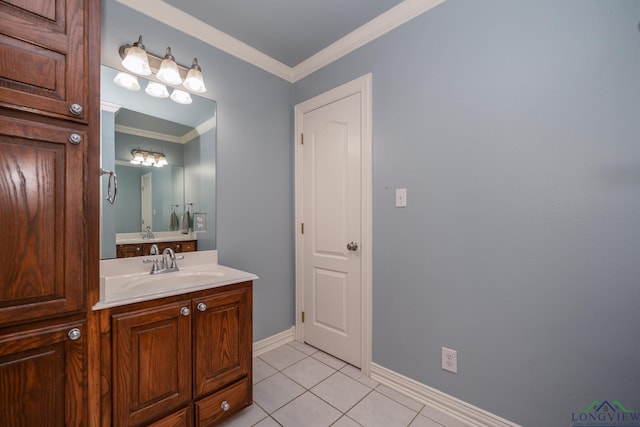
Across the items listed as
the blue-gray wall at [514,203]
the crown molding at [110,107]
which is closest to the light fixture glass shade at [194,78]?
the crown molding at [110,107]

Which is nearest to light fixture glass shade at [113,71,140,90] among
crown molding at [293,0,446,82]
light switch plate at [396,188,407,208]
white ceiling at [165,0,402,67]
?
white ceiling at [165,0,402,67]

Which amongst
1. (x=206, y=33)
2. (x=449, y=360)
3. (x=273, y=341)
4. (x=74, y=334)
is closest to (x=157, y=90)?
(x=206, y=33)

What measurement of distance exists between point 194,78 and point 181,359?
1736mm

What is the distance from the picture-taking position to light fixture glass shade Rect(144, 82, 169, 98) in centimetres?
173

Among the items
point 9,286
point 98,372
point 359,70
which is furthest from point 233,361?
point 359,70

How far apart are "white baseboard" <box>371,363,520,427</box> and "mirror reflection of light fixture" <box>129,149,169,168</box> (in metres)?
2.10

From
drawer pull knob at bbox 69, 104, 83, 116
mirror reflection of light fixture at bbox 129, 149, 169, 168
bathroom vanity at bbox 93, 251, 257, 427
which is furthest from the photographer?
mirror reflection of light fixture at bbox 129, 149, 169, 168

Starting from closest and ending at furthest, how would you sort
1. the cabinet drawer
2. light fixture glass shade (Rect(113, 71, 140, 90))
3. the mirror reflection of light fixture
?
the cabinet drawer < light fixture glass shade (Rect(113, 71, 140, 90)) < the mirror reflection of light fixture

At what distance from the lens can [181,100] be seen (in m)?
1.87

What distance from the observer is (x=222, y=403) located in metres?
1.43

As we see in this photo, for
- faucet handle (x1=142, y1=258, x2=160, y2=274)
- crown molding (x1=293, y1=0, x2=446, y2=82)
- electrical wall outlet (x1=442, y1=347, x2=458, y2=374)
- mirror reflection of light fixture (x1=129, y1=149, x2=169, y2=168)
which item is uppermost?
crown molding (x1=293, y1=0, x2=446, y2=82)

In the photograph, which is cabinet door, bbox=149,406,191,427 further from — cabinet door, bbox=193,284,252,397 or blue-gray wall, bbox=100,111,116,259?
blue-gray wall, bbox=100,111,116,259

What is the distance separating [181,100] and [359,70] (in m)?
1.33

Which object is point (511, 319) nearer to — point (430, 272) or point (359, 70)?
point (430, 272)
